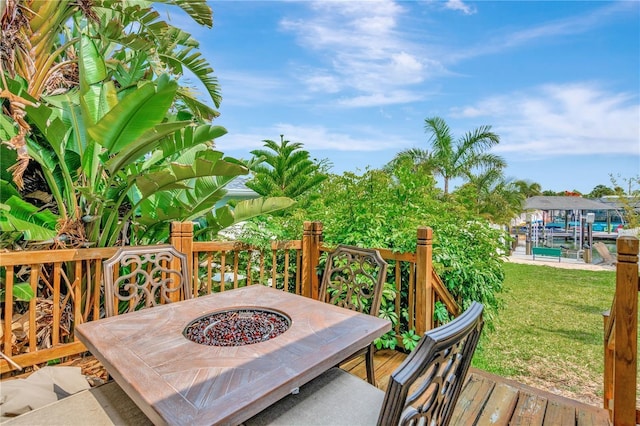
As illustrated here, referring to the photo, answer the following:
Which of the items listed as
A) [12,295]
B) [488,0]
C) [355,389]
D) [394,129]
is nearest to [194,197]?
[12,295]

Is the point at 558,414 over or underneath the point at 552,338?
over

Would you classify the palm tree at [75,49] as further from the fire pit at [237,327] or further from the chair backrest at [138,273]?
the fire pit at [237,327]

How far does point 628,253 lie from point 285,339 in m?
2.14

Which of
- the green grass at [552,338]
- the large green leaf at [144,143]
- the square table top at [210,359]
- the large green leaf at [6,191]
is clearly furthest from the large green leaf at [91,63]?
the green grass at [552,338]

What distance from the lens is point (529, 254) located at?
1917 centimetres

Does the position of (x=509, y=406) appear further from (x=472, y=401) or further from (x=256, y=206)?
(x=256, y=206)

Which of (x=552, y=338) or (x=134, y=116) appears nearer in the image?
(x=134, y=116)

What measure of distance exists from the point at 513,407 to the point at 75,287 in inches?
136

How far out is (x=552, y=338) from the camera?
6.05m

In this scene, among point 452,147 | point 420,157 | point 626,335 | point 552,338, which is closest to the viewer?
point 626,335

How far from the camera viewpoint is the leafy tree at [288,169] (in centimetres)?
724

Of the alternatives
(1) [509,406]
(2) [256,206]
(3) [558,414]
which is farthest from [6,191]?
(3) [558,414]

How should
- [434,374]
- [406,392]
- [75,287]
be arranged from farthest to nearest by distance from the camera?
1. [75,287]
2. [434,374]
3. [406,392]

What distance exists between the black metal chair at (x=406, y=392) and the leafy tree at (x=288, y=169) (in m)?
5.69
